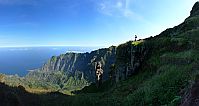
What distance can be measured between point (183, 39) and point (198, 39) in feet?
16.1

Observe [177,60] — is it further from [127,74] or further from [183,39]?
[127,74]

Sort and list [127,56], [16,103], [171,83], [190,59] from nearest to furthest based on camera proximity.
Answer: [171,83] < [16,103] < [190,59] < [127,56]

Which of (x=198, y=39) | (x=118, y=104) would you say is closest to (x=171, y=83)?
(x=118, y=104)

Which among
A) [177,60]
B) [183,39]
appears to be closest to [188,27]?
[183,39]

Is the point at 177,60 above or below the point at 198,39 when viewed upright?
below

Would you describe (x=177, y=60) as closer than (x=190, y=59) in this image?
No

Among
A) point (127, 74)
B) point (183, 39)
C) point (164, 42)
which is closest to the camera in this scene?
point (183, 39)

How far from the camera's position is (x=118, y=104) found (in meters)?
34.2

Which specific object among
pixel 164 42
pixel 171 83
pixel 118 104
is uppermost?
pixel 164 42

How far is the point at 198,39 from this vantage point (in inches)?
2026

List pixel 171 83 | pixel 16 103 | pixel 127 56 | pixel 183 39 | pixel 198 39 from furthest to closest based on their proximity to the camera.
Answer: pixel 127 56 → pixel 183 39 → pixel 198 39 → pixel 16 103 → pixel 171 83

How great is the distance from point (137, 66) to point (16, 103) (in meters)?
36.5

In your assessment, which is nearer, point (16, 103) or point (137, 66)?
point (16, 103)

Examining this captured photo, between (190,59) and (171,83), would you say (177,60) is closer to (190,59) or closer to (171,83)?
(190,59)
